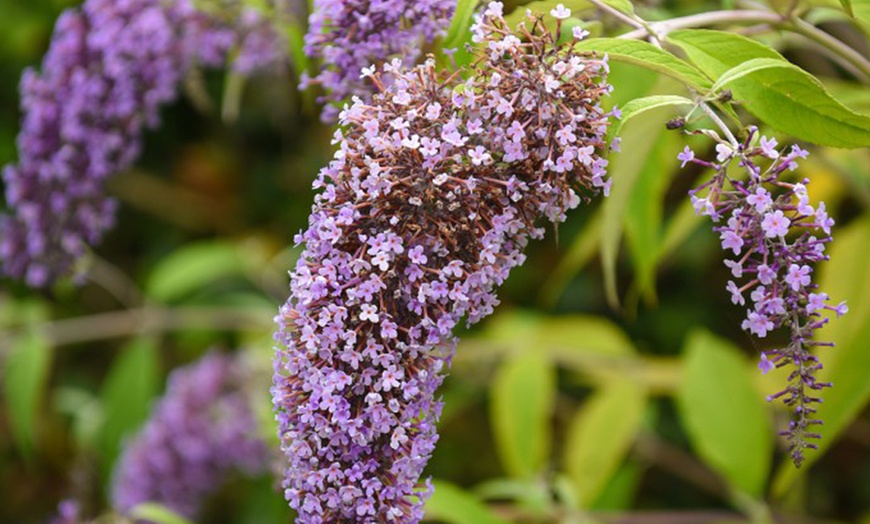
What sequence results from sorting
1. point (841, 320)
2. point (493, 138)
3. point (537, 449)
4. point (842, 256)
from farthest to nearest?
point (537, 449) < point (842, 256) < point (841, 320) < point (493, 138)

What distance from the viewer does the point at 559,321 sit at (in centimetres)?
341

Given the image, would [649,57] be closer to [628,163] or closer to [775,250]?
[775,250]

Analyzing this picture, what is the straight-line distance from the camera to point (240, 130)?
4.70 metres

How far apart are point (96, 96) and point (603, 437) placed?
147cm

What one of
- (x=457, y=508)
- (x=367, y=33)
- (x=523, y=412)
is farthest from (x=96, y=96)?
(x=523, y=412)

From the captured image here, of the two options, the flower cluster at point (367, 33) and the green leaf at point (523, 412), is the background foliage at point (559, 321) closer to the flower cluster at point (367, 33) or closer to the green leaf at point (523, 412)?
the green leaf at point (523, 412)

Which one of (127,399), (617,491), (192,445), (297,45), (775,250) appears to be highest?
(297,45)

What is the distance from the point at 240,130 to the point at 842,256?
3152 mm

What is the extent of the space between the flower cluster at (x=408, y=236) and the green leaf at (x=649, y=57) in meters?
0.03

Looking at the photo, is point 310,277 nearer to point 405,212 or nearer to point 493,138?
point 405,212

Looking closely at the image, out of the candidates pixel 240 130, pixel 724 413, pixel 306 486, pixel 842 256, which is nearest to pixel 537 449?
pixel 724 413

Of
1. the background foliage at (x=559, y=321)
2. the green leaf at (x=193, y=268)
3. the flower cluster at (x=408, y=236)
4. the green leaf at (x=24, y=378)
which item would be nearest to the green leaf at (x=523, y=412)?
the background foliage at (x=559, y=321)

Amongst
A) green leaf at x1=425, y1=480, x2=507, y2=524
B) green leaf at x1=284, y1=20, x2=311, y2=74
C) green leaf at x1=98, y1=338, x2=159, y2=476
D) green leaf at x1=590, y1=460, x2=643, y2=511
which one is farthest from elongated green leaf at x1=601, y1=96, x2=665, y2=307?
green leaf at x1=98, y1=338, x2=159, y2=476

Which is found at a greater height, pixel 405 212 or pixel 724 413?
pixel 405 212
